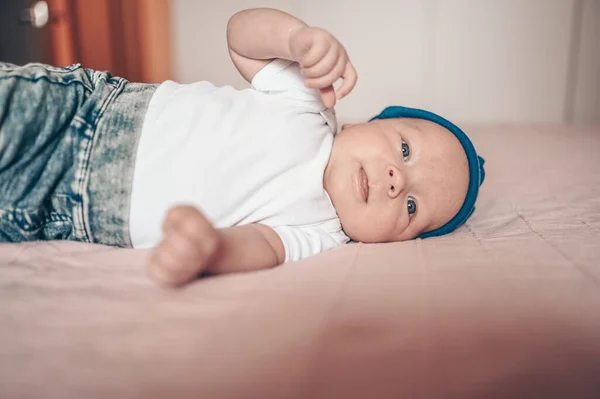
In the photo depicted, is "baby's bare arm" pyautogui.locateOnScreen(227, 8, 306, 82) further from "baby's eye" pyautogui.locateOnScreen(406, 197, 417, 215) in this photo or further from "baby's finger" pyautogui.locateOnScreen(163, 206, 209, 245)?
"baby's finger" pyautogui.locateOnScreen(163, 206, 209, 245)

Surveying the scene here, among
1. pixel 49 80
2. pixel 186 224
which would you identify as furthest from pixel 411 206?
pixel 49 80

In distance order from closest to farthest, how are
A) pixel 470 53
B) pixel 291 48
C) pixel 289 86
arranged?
1. pixel 291 48
2. pixel 289 86
3. pixel 470 53

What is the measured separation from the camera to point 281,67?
111cm

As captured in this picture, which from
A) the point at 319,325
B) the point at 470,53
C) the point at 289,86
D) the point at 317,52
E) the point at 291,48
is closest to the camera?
the point at 319,325

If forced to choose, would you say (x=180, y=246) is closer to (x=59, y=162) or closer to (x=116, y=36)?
(x=59, y=162)

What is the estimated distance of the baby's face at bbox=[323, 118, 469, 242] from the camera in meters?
0.98

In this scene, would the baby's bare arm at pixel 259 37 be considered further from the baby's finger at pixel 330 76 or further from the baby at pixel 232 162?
the baby's finger at pixel 330 76

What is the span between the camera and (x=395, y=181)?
0.96m

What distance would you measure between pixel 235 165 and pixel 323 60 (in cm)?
24

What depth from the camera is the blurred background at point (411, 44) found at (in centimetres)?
242

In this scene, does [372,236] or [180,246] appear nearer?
[180,246]

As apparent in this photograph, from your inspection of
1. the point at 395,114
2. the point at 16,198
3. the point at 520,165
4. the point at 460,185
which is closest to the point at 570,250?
the point at 460,185

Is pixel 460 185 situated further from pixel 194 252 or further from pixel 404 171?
pixel 194 252

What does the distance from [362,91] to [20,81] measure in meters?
1.93
